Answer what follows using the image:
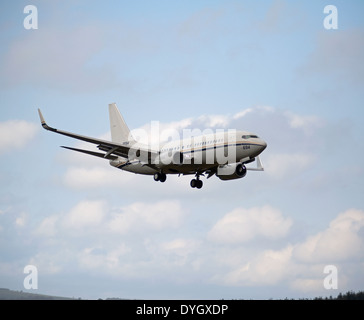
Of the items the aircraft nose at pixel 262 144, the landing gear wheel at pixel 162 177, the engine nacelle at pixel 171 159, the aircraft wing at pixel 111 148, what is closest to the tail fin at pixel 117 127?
the aircraft wing at pixel 111 148

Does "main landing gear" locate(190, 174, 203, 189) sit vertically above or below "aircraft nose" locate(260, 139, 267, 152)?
below

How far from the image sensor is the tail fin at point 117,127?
319 feet

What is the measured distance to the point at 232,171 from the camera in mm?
77562

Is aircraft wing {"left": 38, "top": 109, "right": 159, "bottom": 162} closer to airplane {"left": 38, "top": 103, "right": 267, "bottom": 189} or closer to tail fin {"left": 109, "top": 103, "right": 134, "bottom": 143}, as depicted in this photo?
airplane {"left": 38, "top": 103, "right": 267, "bottom": 189}

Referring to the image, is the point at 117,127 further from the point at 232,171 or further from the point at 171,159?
the point at 232,171

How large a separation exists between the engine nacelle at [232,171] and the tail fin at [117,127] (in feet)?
70.3

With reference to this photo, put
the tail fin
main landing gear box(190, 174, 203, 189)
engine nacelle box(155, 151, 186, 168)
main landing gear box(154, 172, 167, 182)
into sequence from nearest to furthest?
engine nacelle box(155, 151, 186, 168) → main landing gear box(154, 172, 167, 182) → main landing gear box(190, 174, 203, 189) → the tail fin

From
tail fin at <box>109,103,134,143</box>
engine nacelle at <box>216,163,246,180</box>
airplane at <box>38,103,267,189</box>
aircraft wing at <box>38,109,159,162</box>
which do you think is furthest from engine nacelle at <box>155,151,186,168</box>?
tail fin at <box>109,103,134,143</box>

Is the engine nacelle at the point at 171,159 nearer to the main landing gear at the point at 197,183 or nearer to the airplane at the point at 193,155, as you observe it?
the airplane at the point at 193,155

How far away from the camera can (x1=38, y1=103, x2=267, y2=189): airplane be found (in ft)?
244

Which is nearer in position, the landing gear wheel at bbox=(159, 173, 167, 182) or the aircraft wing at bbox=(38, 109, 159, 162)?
the aircraft wing at bbox=(38, 109, 159, 162)
